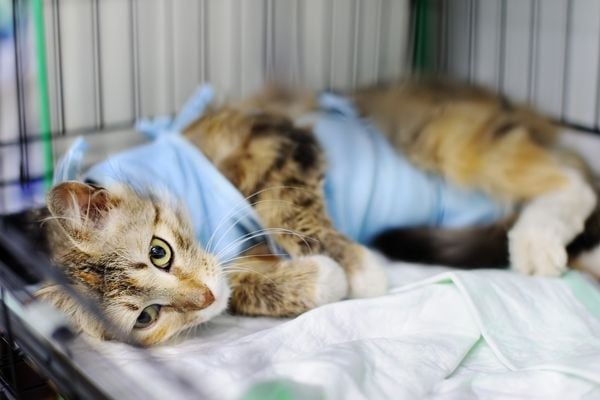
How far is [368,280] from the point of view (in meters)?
1.64

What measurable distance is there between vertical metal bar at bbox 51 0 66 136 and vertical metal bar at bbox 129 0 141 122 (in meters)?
0.18

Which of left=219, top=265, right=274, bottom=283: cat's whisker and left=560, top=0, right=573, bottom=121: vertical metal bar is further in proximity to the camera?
left=560, top=0, right=573, bottom=121: vertical metal bar

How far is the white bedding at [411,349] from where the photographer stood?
126 centimetres

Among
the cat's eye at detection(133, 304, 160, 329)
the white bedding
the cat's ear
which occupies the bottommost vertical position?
the white bedding

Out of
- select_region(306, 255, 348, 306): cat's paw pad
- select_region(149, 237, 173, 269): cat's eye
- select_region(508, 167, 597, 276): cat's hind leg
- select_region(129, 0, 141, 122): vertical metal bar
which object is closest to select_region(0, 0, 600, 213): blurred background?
select_region(129, 0, 141, 122): vertical metal bar

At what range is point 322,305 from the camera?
157 centimetres

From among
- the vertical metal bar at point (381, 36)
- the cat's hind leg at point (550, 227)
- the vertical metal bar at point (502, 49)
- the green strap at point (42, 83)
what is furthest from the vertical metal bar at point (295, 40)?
the cat's hind leg at point (550, 227)

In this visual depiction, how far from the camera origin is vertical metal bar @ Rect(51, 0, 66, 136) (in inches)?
79.1

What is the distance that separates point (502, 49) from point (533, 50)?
9 cm

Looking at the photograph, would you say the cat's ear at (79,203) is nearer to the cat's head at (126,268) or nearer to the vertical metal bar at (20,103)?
the cat's head at (126,268)

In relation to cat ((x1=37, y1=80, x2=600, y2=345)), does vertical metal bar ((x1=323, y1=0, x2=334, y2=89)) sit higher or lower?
higher

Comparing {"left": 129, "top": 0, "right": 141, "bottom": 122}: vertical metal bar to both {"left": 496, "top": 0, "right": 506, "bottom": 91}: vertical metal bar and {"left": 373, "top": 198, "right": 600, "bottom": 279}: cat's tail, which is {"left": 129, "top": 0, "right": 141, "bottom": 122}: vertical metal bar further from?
{"left": 496, "top": 0, "right": 506, "bottom": 91}: vertical metal bar

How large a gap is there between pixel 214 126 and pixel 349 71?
0.70 metres

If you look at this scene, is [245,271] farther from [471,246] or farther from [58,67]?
[58,67]
